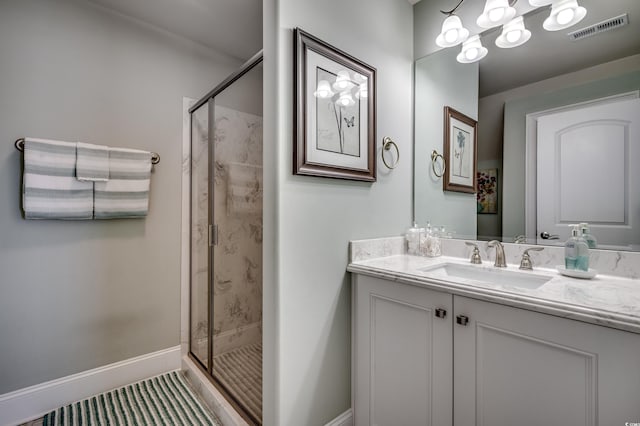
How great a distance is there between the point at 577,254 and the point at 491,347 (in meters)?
0.59

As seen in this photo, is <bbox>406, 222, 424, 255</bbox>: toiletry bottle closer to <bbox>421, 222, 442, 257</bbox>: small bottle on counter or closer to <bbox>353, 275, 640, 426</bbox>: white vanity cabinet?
<bbox>421, 222, 442, 257</bbox>: small bottle on counter

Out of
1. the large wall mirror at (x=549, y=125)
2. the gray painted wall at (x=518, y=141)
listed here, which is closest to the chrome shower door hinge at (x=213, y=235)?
the large wall mirror at (x=549, y=125)

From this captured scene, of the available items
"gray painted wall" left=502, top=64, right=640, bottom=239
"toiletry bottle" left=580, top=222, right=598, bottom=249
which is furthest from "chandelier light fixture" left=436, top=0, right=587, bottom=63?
"toiletry bottle" left=580, top=222, right=598, bottom=249

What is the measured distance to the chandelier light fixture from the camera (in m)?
1.27

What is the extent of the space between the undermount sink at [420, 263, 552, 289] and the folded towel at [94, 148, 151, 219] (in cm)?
181

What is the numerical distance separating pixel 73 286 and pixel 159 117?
1.23 m

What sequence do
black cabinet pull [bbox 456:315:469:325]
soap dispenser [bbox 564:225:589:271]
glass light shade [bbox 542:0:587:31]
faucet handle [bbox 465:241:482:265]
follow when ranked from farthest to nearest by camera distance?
faucet handle [bbox 465:241:482:265]
glass light shade [bbox 542:0:587:31]
soap dispenser [bbox 564:225:589:271]
black cabinet pull [bbox 456:315:469:325]

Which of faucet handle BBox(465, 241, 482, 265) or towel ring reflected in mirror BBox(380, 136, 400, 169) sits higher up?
towel ring reflected in mirror BBox(380, 136, 400, 169)

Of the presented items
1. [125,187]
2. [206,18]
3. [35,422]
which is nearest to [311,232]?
[125,187]

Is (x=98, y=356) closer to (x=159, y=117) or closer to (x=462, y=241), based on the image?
(x=159, y=117)

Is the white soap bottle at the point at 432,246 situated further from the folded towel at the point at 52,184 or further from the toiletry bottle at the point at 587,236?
the folded towel at the point at 52,184

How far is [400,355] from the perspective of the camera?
47.6 inches

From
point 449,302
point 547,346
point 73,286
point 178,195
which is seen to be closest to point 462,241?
point 449,302

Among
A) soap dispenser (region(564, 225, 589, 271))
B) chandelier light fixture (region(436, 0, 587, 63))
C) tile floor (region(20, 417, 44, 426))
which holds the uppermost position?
chandelier light fixture (region(436, 0, 587, 63))
